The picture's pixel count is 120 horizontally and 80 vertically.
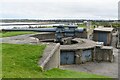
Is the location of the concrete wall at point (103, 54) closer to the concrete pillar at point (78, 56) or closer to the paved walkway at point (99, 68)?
the paved walkway at point (99, 68)

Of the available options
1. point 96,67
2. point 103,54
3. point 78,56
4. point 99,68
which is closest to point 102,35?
point 103,54

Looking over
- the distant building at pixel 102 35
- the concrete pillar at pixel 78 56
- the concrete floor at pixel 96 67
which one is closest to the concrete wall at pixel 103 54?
the concrete floor at pixel 96 67

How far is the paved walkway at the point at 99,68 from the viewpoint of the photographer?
Result: 743 inches

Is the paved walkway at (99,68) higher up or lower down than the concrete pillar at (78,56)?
lower down

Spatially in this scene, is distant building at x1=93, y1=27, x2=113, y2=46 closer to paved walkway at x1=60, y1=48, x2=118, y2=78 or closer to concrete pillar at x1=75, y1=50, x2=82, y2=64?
paved walkway at x1=60, y1=48, x2=118, y2=78

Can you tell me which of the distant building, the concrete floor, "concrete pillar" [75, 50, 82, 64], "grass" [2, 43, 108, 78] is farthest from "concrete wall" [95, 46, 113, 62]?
the distant building

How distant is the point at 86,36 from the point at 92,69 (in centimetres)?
1541

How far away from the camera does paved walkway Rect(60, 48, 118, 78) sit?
18.9 m

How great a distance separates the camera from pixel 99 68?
2106cm

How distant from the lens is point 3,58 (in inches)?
544

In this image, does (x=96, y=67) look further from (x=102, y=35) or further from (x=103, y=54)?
(x=102, y=35)

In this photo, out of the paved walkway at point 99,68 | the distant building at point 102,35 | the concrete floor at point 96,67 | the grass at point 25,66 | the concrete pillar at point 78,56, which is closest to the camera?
the grass at point 25,66

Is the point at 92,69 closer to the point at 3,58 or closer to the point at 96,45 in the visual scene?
the point at 96,45

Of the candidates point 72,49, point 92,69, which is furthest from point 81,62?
point 92,69
